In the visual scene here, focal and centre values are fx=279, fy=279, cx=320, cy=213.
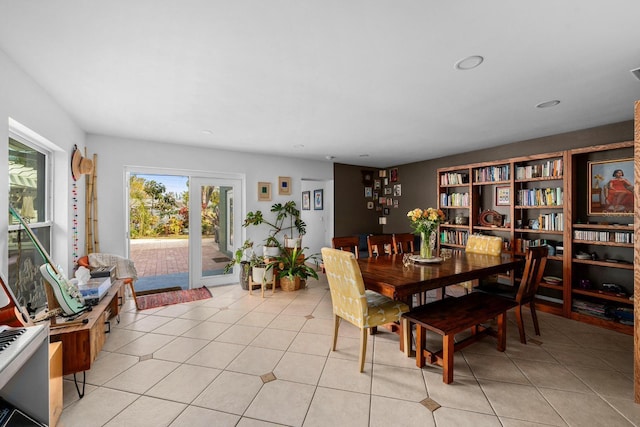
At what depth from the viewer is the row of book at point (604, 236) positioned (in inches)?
120

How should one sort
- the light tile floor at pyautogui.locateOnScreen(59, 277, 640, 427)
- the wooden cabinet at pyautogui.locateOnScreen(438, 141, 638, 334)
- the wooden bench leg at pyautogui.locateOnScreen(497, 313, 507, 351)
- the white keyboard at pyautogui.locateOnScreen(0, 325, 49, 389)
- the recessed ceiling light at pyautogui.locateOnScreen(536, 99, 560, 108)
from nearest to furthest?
the white keyboard at pyautogui.locateOnScreen(0, 325, 49, 389) < the light tile floor at pyautogui.locateOnScreen(59, 277, 640, 427) < the wooden bench leg at pyautogui.locateOnScreen(497, 313, 507, 351) < the recessed ceiling light at pyautogui.locateOnScreen(536, 99, 560, 108) < the wooden cabinet at pyautogui.locateOnScreen(438, 141, 638, 334)

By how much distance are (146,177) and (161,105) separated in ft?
6.83

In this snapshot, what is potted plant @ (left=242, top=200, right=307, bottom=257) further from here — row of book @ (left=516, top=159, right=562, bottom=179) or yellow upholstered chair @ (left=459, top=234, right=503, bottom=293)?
row of book @ (left=516, top=159, right=562, bottom=179)

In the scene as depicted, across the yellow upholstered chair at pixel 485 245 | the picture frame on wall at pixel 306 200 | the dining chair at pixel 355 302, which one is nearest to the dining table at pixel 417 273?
the dining chair at pixel 355 302

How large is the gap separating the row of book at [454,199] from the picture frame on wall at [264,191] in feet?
10.3

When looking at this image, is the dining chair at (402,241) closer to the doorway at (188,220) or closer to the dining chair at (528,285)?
the dining chair at (528,285)

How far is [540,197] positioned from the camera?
3.79m

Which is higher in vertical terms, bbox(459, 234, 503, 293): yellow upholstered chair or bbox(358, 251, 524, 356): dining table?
bbox(459, 234, 503, 293): yellow upholstered chair

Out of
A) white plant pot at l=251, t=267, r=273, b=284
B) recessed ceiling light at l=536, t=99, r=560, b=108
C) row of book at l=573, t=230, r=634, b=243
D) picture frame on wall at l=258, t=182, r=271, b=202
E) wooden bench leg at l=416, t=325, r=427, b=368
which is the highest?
recessed ceiling light at l=536, t=99, r=560, b=108

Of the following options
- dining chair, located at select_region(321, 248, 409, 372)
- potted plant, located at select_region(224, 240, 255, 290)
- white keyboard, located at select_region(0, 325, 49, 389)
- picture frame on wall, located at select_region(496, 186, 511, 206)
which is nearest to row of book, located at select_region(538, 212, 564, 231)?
picture frame on wall, located at select_region(496, 186, 511, 206)

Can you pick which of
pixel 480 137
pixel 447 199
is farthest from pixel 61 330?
pixel 447 199

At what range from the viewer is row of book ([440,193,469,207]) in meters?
4.70

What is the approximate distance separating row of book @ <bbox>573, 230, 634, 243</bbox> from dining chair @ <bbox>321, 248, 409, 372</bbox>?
2589 mm

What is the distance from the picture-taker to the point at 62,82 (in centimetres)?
227
